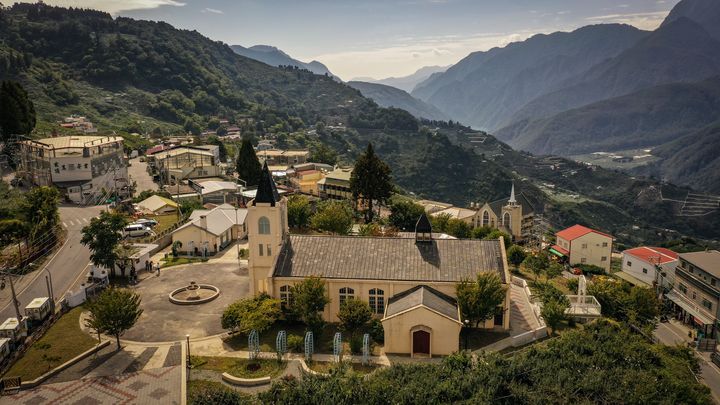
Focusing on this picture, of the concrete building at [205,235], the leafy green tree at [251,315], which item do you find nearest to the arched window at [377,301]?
the leafy green tree at [251,315]

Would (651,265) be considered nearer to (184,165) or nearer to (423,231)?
(423,231)

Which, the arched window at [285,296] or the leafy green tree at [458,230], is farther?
the leafy green tree at [458,230]

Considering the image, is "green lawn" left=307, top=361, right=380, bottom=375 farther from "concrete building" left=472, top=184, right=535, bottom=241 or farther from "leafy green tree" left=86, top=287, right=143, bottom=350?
"concrete building" left=472, top=184, right=535, bottom=241

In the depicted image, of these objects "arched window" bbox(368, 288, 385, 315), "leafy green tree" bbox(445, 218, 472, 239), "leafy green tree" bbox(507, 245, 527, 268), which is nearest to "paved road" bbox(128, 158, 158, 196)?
"leafy green tree" bbox(445, 218, 472, 239)

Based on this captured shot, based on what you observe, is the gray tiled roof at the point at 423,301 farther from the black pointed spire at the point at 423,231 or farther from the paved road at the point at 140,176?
the paved road at the point at 140,176

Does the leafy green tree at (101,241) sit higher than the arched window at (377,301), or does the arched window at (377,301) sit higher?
the leafy green tree at (101,241)

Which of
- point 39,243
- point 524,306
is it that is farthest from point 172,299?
point 524,306

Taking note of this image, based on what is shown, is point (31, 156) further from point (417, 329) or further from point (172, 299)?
point (417, 329)

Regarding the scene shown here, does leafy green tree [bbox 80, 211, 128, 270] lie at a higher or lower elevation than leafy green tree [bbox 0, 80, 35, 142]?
lower
